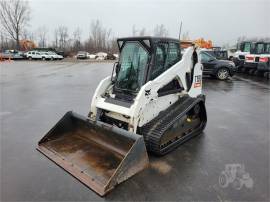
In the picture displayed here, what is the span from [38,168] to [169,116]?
8.68 feet

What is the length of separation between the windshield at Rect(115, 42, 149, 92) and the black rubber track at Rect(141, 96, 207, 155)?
825 mm

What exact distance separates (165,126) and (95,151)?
4.60ft

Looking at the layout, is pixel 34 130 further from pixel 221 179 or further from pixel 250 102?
pixel 250 102

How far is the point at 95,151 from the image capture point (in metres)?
4.21

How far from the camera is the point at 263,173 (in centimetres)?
388

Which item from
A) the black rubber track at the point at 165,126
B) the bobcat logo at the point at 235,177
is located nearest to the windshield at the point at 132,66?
the black rubber track at the point at 165,126

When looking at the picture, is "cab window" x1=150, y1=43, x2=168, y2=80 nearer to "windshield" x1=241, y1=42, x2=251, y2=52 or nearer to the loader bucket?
the loader bucket

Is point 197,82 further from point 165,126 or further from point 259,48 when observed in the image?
point 259,48

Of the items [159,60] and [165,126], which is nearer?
[165,126]

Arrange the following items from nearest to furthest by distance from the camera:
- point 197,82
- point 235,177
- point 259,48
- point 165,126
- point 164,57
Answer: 1. point 235,177
2. point 165,126
3. point 164,57
4. point 197,82
5. point 259,48

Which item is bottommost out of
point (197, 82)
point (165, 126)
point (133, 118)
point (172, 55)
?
point (165, 126)

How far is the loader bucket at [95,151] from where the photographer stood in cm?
337

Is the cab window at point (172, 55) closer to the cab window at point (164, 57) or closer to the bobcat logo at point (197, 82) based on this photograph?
the cab window at point (164, 57)

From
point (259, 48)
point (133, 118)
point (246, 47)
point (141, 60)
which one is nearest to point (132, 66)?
point (141, 60)
